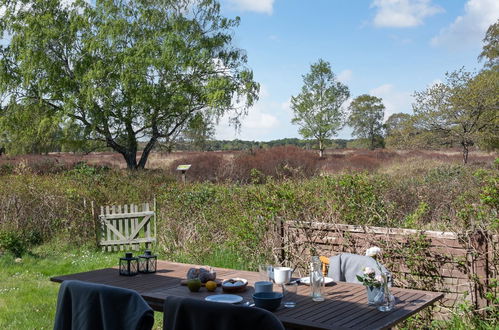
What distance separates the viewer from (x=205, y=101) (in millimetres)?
22609

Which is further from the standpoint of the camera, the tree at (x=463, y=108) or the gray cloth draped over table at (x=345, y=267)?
the tree at (x=463, y=108)

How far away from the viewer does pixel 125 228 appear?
9.79 m

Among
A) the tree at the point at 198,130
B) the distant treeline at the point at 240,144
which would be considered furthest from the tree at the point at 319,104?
the tree at the point at 198,130

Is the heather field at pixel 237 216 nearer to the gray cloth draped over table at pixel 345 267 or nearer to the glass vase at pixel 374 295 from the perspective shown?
the gray cloth draped over table at pixel 345 267

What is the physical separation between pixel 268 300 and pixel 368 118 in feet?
187

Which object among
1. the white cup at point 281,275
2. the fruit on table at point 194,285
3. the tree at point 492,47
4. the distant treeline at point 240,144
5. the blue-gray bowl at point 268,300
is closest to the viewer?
the blue-gray bowl at point 268,300

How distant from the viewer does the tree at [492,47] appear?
35062 mm

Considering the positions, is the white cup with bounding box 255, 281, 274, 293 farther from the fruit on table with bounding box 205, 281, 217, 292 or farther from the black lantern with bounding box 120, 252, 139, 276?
the black lantern with bounding box 120, 252, 139, 276

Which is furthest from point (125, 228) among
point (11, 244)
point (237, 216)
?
point (237, 216)

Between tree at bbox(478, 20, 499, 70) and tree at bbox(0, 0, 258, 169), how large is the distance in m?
20.5

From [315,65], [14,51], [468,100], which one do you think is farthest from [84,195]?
[315,65]

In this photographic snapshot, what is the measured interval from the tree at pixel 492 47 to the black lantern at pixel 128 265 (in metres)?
35.2

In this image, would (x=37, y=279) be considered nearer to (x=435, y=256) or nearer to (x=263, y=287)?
(x=263, y=287)

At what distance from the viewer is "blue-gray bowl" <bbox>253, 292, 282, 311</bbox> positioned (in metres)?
3.07
